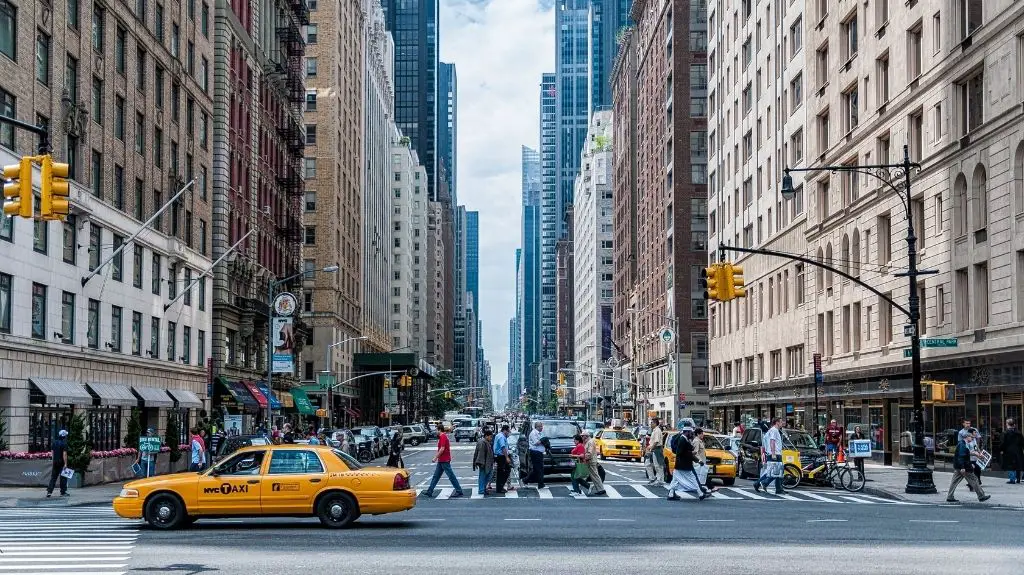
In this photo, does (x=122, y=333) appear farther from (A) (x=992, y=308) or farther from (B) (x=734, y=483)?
(A) (x=992, y=308)

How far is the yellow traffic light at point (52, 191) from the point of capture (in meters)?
18.0

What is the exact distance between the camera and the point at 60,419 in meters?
41.9

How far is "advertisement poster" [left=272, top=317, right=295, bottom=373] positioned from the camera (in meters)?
61.0

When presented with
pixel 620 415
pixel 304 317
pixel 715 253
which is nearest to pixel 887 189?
pixel 715 253

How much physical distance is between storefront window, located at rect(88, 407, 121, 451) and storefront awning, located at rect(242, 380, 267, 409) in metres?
19.5

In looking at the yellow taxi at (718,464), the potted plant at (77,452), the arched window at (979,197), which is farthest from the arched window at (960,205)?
the potted plant at (77,452)

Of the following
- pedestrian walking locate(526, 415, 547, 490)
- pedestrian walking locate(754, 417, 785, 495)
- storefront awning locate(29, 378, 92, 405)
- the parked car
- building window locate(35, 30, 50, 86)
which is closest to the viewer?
pedestrian walking locate(754, 417, 785, 495)

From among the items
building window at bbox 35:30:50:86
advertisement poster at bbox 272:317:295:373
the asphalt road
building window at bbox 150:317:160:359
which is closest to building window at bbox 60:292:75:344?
building window at bbox 35:30:50:86

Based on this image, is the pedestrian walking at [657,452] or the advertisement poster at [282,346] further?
the advertisement poster at [282,346]

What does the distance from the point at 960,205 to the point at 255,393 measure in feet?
135

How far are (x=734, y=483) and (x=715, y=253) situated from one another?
5418 cm

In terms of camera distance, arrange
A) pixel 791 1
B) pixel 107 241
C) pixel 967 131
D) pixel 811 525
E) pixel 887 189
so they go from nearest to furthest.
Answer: pixel 811 525 < pixel 967 131 < pixel 107 241 < pixel 887 189 < pixel 791 1

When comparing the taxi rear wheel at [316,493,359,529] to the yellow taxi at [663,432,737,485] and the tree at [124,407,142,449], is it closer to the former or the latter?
the yellow taxi at [663,432,737,485]

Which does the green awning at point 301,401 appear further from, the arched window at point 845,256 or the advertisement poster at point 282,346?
the arched window at point 845,256
